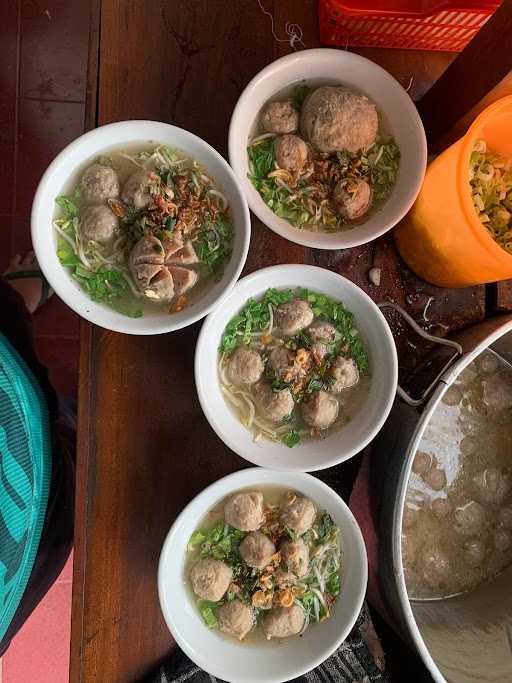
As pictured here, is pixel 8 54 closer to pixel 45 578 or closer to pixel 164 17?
pixel 164 17

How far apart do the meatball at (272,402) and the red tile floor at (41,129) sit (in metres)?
0.90

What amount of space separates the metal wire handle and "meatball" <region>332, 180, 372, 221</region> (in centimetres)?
Result: 19

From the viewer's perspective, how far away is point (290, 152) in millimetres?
1063

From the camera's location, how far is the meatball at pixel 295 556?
1.04 m

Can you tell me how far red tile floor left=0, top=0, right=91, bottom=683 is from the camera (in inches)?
71.0

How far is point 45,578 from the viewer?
50.1 inches

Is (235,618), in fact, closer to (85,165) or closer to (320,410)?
(320,410)

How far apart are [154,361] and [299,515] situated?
0.38 meters

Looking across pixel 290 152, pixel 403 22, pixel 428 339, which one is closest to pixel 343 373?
pixel 428 339

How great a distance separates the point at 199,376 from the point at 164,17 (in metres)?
0.69

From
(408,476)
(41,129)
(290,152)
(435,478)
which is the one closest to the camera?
(408,476)

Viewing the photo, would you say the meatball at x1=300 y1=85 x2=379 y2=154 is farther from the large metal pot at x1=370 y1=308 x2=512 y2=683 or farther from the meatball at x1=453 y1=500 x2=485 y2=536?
the meatball at x1=453 y1=500 x2=485 y2=536

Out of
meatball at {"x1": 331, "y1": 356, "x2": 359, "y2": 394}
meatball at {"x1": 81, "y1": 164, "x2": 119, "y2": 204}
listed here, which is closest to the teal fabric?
meatball at {"x1": 81, "y1": 164, "x2": 119, "y2": 204}

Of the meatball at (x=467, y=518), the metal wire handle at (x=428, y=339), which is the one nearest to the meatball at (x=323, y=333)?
the metal wire handle at (x=428, y=339)
